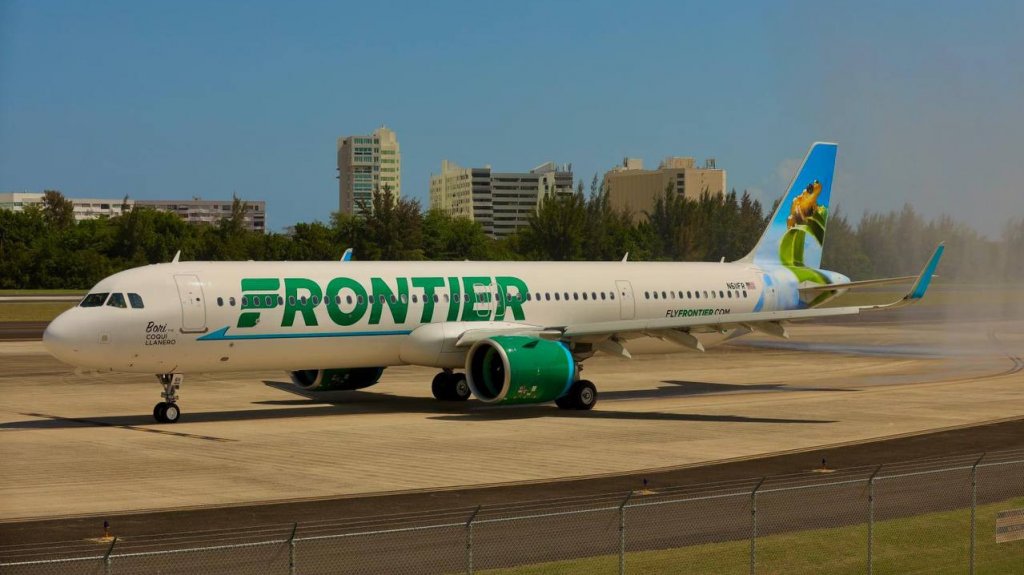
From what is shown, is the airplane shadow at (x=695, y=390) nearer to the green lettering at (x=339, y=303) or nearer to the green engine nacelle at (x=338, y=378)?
the green engine nacelle at (x=338, y=378)

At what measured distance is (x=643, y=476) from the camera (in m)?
27.6

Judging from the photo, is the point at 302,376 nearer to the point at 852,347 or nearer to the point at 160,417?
the point at 160,417

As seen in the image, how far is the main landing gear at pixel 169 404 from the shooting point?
3597 centimetres

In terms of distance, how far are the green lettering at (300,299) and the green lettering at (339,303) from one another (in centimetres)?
43

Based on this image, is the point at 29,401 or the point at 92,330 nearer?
the point at 92,330

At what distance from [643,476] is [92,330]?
15547 mm

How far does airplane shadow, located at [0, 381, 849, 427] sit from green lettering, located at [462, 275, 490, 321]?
293cm

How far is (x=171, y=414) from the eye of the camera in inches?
1419

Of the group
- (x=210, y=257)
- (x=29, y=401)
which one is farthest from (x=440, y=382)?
(x=210, y=257)

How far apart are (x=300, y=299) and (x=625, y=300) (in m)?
12.7

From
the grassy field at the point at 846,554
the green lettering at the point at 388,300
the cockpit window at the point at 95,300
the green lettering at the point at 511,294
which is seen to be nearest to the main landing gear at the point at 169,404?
the cockpit window at the point at 95,300

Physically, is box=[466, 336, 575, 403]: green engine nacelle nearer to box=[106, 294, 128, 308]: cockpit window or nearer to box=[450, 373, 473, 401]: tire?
box=[450, 373, 473, 401]: tire

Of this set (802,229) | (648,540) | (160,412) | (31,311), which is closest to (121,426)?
(160,412)

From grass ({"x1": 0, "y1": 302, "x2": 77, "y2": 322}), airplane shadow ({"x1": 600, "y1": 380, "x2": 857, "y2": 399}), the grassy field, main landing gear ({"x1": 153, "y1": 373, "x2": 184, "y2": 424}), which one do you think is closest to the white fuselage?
main landing gear ({"x1": 153, "y1": 373, "x2": 184, "y2": 424})
